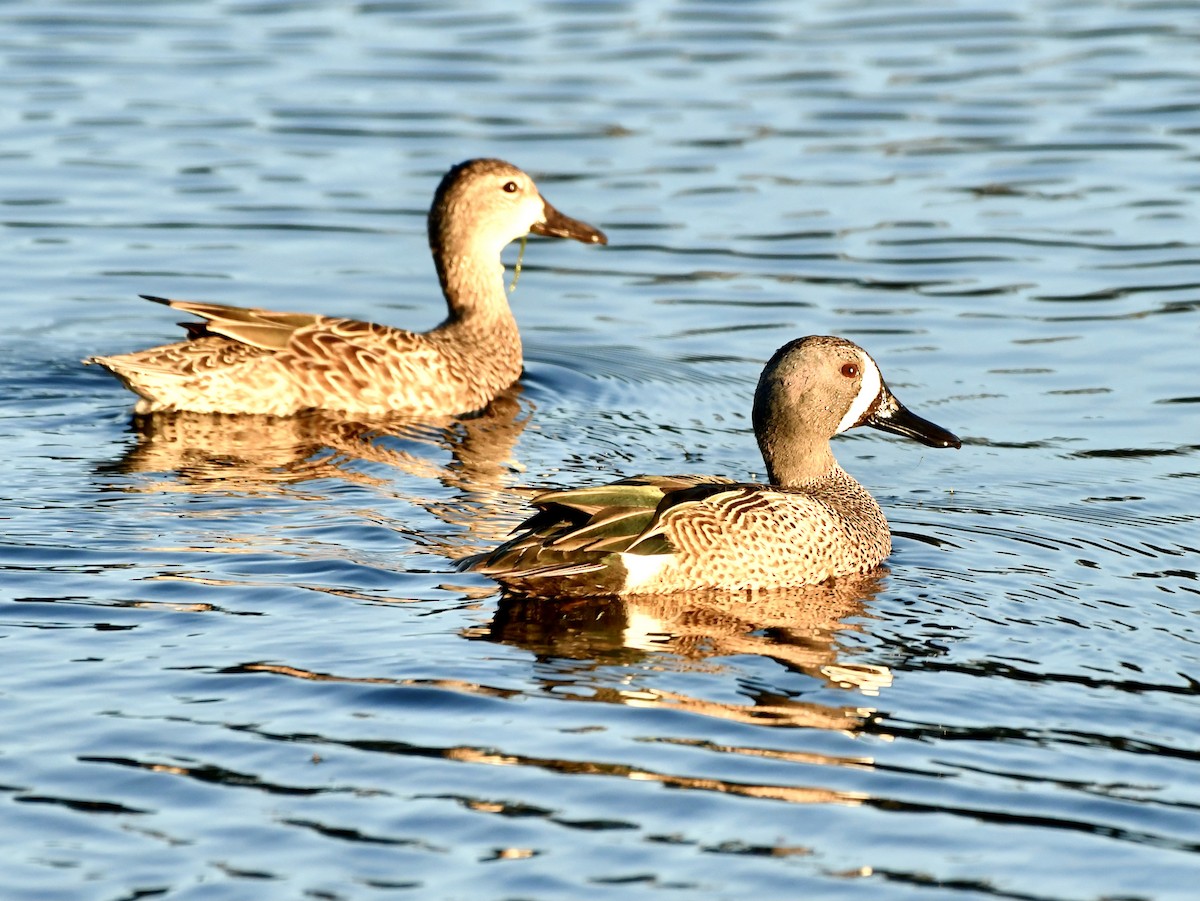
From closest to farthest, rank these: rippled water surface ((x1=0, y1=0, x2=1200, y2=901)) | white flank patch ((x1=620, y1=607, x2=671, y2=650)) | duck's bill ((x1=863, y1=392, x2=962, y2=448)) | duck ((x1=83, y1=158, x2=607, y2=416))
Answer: rippled water surface ((x1=0, y1=0, x2=1200, y2=901))
white flank patch ((x1=620, y1=607, x2=671, y2=650))
duck's bill ((x1=863, y1=392, x2=962, y2=448))
duck ((x1=83, y1=158, x2=607, y2=416))

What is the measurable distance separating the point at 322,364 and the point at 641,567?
12.1 ft

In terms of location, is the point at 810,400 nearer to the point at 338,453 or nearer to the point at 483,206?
the point at 338,453

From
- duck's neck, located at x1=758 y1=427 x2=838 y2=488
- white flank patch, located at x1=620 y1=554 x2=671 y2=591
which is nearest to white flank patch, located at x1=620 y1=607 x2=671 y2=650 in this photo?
white flank patch, located at x1=620 y1=554 x2=671 y2=591

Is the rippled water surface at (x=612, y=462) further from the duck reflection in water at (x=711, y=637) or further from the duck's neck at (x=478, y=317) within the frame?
the duck's neck at (x=478, y=317)

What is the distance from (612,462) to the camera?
418 inches

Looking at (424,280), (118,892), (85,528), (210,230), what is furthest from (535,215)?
(118,892)

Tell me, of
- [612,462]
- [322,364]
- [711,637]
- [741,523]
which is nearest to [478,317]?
[322,364]

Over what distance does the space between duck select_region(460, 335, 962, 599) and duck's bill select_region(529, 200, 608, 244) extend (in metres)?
3.99

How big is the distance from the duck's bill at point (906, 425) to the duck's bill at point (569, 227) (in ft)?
12.8

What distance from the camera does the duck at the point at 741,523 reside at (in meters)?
8.35

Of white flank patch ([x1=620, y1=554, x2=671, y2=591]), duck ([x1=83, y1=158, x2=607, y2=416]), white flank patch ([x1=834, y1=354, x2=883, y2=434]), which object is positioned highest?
white flank patch ([x1=834, y1=354, x2=883, y2=434])

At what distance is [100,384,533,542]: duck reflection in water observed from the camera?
9.91m

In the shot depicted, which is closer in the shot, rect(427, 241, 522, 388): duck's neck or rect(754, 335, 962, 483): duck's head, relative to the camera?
rect(754, 335, 962, 483): duck's head

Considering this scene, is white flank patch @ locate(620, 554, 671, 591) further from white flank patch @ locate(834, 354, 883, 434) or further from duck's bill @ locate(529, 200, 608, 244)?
duck's bill @ locate(529, 200, 608, 244)
